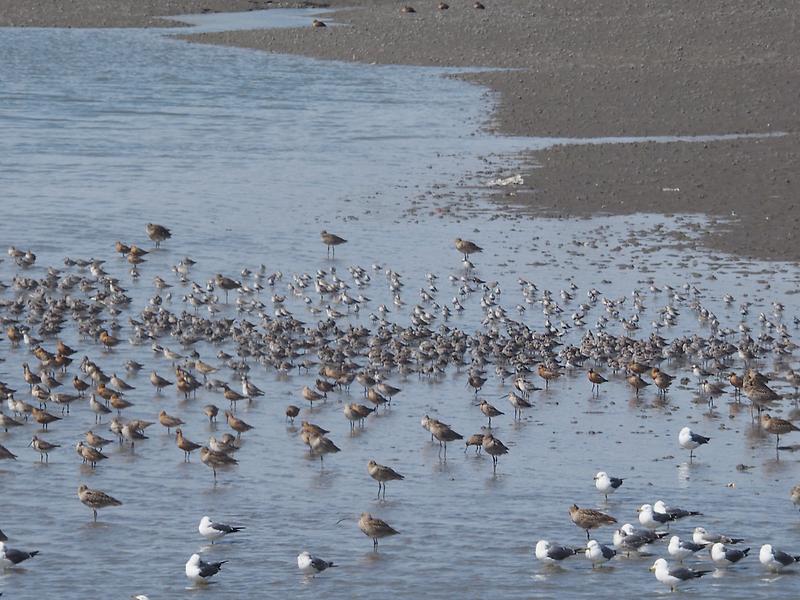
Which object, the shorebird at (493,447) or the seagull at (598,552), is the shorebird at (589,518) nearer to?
the seagull at (598,552)

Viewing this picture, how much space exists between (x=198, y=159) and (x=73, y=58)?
22.1 meters

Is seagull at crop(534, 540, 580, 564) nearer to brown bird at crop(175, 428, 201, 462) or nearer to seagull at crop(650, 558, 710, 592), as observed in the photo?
seagull at crop(650, 558, 710, 592)

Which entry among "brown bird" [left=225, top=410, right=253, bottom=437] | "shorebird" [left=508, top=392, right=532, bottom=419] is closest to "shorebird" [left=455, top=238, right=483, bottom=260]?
"shorebird" [left=508, top=392, right=532, bottom=419]

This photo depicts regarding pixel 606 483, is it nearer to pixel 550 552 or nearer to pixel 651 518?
pixel 651 518

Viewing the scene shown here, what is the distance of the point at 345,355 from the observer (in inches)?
956

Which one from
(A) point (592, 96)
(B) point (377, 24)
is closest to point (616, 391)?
(A) point (592, 96)

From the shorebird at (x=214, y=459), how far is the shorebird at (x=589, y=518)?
466 cm

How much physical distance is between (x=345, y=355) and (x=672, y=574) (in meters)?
9.56

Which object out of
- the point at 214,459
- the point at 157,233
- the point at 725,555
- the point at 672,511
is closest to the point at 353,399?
the point at 214,459

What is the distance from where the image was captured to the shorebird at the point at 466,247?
3116 centimetres

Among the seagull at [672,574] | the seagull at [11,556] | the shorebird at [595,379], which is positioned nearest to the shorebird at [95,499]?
the seagull at [11,556]

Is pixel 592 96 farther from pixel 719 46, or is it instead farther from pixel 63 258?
pixel 63 258

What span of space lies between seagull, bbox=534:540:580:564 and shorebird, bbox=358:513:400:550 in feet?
5.77

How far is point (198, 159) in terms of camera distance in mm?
43656
